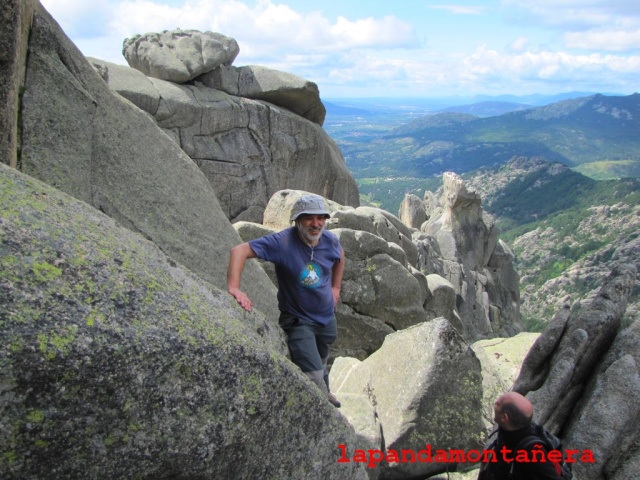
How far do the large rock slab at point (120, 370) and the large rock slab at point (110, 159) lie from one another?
11.0 ft

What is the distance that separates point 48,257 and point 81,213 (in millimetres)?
1100

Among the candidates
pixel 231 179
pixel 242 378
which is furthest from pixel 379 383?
pixel 231 179

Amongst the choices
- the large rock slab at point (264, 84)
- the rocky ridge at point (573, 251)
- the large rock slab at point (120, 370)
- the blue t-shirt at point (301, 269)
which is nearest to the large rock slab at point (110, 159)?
the blue t-shirt at point (301, 269)

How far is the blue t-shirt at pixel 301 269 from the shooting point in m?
7.22

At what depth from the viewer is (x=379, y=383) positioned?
1079 centimetres

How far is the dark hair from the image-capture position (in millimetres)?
6186

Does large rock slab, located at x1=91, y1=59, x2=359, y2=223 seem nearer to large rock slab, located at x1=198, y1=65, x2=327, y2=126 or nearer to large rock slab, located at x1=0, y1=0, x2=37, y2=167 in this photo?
large rock slab, located at x1=198, y1=65, x2=327, y2=126

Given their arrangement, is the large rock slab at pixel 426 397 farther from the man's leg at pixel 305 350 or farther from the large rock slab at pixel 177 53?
the large rock slab at pixel 177 53

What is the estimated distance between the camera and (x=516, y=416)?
20.4ft

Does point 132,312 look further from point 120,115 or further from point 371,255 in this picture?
point 371,255

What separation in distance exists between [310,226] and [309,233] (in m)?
0.11

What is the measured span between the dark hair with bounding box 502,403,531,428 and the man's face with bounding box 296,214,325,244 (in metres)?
3.24

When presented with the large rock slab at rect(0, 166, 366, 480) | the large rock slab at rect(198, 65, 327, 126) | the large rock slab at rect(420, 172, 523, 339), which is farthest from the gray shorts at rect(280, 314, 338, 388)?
the large rock slab at rect(420, 172, 523, 339)

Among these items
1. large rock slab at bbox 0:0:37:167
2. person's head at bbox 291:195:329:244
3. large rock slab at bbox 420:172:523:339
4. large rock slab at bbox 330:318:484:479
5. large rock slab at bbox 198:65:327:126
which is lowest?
large rock slab at bbox 420:172:523:339
